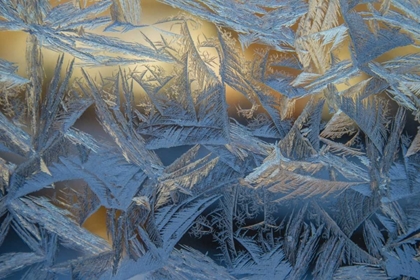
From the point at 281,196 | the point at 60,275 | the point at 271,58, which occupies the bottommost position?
the point at 60,275

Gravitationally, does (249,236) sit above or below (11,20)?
below

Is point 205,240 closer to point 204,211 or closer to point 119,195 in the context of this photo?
point 204,211

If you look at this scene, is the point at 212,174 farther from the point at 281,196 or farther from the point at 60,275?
the point at 60,275

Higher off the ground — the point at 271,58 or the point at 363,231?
the point at 271,58

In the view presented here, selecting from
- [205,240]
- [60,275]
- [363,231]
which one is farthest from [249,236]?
[60,275]

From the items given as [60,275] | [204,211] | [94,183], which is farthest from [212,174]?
[60,275]

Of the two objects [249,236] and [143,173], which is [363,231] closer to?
[249,236]
